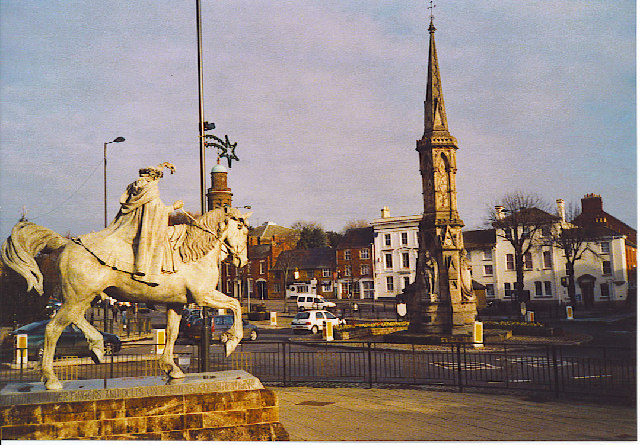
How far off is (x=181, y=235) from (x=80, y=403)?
273 cm

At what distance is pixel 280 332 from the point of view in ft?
116

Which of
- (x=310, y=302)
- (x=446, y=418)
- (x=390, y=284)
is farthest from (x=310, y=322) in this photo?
(x=390, y=284)

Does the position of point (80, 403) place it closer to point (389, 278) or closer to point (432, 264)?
point (432, 264)

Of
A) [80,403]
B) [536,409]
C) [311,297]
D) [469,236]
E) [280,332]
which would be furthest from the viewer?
[469,236]

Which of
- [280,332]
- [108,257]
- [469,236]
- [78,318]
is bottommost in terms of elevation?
[280,332]

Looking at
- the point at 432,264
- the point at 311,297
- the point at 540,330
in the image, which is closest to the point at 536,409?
the point at 432,264

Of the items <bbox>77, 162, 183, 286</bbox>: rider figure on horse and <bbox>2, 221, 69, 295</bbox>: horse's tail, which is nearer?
<bbox>2, 221, 69, 295</bbox>: horse's tail

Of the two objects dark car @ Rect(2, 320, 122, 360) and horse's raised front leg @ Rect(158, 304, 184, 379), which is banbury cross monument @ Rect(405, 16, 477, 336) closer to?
dark car @ Rect(2, 320, 122, 360)

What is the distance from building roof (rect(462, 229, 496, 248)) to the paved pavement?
5676cm

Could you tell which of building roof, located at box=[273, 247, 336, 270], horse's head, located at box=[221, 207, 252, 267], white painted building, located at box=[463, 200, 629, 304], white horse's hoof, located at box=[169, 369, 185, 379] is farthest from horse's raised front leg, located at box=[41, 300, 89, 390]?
building roof, located at box=[273, 247, 336, 270]

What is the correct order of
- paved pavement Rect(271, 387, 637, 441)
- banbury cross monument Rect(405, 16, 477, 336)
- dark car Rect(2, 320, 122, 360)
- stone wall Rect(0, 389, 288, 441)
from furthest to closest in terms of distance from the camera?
banbury cross monument Rect(405, 16, 477, 336) → dark car Rect(2, 320, 122, 360) → paved pavement Rect(271, 387, 637, 441) → stone wall Rect(0, 389, 288, 441)

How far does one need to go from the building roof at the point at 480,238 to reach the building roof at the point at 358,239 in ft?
45.0

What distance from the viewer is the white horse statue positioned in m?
7.72

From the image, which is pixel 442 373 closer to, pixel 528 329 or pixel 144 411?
pixel 144 411
